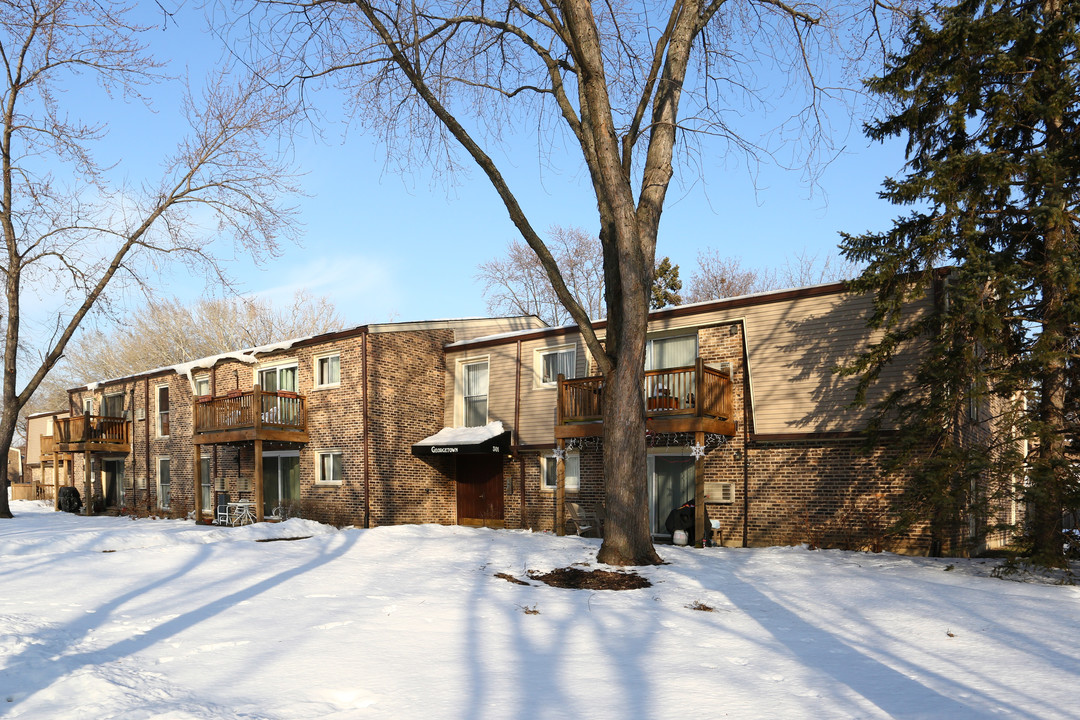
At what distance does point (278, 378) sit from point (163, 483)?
311 inches

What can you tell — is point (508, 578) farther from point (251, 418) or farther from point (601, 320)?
point (251, 418)

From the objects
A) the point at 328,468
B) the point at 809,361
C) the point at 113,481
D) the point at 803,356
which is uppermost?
the point at 803,356

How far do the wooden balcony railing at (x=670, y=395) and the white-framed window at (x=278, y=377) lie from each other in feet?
29.4

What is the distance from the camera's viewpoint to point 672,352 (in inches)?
681

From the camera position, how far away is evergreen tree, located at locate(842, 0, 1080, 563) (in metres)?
10.4

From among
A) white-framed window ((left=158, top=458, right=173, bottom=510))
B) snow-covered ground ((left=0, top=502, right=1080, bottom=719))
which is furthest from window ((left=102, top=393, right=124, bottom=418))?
snow-covered ground ((left=0, top=502, right=1080, bottom=719))

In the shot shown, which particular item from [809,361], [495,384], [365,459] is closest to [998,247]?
[809,361]

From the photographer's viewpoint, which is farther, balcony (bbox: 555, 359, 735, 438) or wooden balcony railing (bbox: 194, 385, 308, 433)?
wooden balcony railing (bbox: 194, 385, 308, 433)

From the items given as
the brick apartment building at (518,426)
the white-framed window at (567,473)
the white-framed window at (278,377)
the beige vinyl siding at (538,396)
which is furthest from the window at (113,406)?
the white-framed window at (567,473)

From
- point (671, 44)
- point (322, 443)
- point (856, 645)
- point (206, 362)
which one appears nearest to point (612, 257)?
point (671, 44)

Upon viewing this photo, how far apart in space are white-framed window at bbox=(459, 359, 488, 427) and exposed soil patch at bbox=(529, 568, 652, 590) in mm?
9727

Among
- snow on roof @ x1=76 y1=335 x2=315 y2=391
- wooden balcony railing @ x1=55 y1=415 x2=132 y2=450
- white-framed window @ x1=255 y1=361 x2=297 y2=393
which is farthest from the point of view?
wooden balcony railing @ x1=55 y1=415 x2=132 y2=450

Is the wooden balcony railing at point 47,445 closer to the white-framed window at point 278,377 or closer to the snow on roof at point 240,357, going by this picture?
the snow on roof at point 240,357

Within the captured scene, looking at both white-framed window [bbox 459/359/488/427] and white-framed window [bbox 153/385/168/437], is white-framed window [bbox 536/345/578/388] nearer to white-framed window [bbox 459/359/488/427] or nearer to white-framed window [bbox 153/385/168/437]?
white-framed window [bbox 459/359/488/427]
